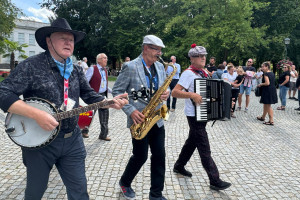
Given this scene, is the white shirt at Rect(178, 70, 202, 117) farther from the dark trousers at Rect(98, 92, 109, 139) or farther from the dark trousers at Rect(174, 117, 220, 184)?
the dark trousers at Rect(98, 92, 109, 139)

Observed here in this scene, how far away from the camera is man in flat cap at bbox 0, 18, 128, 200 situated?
184cm

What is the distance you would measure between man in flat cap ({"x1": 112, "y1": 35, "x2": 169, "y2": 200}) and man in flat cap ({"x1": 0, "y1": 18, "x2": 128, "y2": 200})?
678 millimetres

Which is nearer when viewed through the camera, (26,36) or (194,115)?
(194,115)

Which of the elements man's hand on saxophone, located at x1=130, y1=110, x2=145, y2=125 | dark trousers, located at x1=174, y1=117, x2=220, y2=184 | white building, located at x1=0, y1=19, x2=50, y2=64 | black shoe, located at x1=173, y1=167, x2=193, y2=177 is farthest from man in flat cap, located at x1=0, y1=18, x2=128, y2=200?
white building, located at x1=0, y1=19, x2=50, y2=64

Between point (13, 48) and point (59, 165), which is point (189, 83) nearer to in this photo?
point (59, 165)

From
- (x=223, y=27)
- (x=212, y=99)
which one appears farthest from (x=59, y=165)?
(x=223, y=27)

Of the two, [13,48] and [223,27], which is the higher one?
[223,27]

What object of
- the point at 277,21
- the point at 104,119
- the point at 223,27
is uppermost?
the point at 277,21

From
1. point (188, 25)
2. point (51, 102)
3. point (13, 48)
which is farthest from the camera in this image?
point (188, 25)

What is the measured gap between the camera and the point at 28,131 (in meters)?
1.95

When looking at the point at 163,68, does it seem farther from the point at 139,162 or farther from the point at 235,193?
the point at 235,193

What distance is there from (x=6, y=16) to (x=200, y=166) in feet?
77.6

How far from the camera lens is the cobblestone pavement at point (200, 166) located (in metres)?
3.54

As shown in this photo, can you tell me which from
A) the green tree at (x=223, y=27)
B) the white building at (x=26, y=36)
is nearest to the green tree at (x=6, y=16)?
the green tree at (x=223, y=27)
